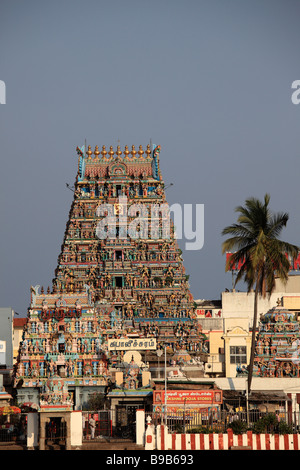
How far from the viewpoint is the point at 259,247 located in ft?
295

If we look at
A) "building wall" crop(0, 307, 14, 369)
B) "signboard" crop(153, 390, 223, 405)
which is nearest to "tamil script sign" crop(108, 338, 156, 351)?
"signboard" crop(153, 390, 223, 405)

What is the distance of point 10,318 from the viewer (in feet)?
456

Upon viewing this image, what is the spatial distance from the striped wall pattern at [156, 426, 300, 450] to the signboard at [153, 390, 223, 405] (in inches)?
287

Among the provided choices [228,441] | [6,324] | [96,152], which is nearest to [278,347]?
[228,441]

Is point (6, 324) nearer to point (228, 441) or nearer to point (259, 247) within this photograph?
point (259, 247)

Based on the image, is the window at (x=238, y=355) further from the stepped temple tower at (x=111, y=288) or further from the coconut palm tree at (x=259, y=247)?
the coconut palm tree at (x=259, y=247)

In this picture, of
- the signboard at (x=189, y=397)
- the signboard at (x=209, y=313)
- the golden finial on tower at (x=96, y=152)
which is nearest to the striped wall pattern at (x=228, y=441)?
the signboard at (x=189, y=397)

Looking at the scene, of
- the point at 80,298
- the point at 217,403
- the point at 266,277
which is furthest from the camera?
the point at 80,298

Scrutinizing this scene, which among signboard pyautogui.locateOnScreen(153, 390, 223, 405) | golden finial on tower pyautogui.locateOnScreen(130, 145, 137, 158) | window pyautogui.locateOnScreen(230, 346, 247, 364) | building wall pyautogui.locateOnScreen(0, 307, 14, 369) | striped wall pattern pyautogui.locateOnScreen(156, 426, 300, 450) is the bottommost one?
striped wall pattern pyautogui.locateOnScreen(156, 426, 300, 450)

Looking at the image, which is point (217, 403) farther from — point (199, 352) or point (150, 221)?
point (150, 221)

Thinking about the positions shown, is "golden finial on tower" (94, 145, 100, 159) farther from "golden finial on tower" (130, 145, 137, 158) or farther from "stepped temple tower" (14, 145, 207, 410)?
"golden finial on tower" (130, 145, 137, 158)

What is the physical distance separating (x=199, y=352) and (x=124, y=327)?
26.1 ft

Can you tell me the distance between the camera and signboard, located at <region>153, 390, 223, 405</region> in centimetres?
7706
